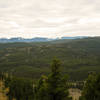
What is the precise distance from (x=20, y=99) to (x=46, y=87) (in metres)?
30.5

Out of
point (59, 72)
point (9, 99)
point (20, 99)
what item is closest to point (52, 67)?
point (59, 72)

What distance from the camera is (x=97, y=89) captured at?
18984 millimetres

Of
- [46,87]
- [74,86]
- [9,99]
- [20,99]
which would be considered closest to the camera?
[46,87]

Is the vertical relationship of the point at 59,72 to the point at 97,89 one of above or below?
above

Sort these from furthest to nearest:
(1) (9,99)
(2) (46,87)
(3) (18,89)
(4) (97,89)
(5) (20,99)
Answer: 1. (3) (18,89)
2. (5) (20,99)
3. (1) (9,99)
4. (4) (97,89)
5. (2) (46,87)

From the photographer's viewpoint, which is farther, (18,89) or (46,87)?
(18,89)

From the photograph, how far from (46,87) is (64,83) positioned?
98.0 inches

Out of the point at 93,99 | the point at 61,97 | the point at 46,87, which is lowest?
the point at 93,99

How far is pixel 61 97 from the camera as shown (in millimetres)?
16844

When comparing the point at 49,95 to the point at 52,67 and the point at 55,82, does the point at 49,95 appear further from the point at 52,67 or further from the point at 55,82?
the point at 52,67

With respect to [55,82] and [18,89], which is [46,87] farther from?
[18,89]

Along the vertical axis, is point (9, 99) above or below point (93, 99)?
below

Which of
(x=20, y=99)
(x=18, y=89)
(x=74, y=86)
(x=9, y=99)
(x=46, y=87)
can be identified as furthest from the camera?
(x=74, y=86)

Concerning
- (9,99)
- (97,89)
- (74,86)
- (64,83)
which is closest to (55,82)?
(64,83)
